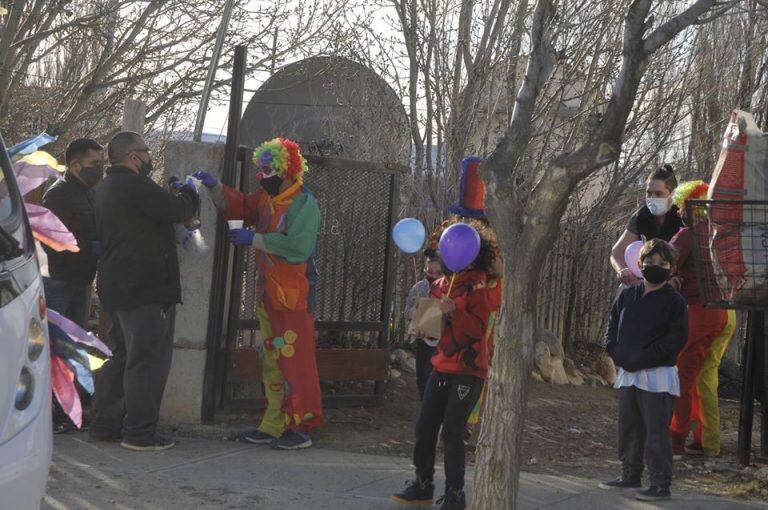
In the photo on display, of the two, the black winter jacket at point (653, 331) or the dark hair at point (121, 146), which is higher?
the dark hair at point (121, 146)

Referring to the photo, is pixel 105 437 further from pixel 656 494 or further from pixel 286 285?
pixel 656 494

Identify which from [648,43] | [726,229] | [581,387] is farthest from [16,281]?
[581,387]

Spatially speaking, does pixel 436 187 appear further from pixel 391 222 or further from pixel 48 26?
pixel 48 26

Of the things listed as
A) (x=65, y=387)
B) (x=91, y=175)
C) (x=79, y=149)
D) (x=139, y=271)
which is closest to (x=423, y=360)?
(x=139, y=271)

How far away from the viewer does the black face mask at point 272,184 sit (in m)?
7.12

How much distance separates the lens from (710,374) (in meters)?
7.41

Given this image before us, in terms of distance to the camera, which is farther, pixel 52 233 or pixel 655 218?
pixel 655 218

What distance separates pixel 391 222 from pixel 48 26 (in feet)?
14.9

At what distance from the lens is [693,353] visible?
7.31m

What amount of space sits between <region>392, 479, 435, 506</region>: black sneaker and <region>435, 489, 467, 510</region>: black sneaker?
0.52ft

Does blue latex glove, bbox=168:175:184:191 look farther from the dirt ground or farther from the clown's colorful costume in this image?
the clown's colorful costume

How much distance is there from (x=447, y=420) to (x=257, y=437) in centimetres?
209

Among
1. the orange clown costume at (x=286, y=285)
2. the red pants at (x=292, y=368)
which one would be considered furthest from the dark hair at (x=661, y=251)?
the red pants at (x=292, y=368)

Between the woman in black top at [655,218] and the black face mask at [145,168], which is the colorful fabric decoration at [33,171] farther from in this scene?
the woman in black top at [655,218]
